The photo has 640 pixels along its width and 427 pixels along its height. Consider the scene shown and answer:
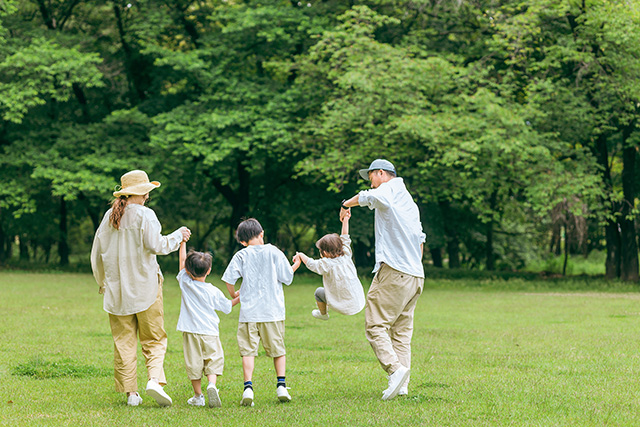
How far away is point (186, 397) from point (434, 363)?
134 inches

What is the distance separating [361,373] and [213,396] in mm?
2442

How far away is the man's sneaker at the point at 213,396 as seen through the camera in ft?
20.4

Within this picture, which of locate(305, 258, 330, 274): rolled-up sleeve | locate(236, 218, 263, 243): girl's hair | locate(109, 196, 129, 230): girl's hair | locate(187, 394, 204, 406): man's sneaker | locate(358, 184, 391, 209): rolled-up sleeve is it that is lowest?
locate(187, 394, 204, 406): man's sneaker

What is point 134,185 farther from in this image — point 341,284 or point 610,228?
point 610,228

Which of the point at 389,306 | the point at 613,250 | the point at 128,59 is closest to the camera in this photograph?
the point at 389,306

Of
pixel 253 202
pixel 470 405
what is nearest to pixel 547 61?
pixel 253 202

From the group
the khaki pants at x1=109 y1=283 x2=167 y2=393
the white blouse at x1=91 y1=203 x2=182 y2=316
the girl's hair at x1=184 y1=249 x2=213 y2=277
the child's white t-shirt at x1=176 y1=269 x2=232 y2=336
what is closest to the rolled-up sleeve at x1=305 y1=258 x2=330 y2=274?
the child's white t-shirt at x1=176 y1=269 x2=232 y2=336

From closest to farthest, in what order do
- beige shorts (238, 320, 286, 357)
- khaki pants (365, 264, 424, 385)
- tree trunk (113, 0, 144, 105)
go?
1. beige shorts (238, 320, 286, 357)
2. khaki pants (365, 264, 424, 385)
3. tree trunk (113, 0, 144, 105)

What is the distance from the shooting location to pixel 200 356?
254 inches

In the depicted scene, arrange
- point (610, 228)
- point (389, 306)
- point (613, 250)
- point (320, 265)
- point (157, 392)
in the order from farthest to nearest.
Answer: point (613, 250), point (610, 228), point (320, 265), point (389, 306), point (157, 392)

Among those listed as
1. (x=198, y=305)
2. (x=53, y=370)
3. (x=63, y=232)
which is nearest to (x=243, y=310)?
(x=198, y=305)

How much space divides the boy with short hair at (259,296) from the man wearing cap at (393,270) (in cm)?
87

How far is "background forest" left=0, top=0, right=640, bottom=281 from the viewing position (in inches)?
911

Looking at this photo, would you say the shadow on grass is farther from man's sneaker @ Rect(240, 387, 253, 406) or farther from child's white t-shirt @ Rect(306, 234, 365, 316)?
child's white t-shirt @ Rect(306, 234, 365, 316)
